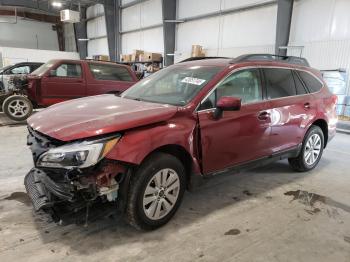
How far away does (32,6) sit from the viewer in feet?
55.7

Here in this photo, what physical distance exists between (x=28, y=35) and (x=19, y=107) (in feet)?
52.4

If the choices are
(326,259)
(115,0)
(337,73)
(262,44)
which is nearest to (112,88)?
(262,44)

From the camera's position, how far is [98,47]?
757 inches

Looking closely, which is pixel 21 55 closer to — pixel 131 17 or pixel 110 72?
pixel 131 17

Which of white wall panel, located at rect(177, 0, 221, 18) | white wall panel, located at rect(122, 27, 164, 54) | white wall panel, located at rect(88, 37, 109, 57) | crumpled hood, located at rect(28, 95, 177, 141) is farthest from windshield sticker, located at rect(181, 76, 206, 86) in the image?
white wall panel, located at rect(88, 37, 109, 57)

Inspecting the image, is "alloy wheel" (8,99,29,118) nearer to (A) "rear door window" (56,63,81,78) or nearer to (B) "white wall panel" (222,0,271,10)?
(A) "rear door window" (56,63,81,78)

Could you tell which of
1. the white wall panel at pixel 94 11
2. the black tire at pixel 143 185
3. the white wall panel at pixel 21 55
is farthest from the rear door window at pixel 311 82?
the white wall panel at pixel 21 55

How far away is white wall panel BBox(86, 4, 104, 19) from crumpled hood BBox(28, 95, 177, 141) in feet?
56.8

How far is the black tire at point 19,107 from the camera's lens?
6855 mm

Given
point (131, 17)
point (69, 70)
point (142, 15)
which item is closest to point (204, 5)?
point (142, 15)

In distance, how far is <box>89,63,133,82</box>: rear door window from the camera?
7434mm

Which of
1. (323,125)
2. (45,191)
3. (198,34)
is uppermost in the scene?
(198,34)

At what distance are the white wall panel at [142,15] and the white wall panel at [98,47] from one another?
2.30 metres

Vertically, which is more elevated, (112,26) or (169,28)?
(112,26)
